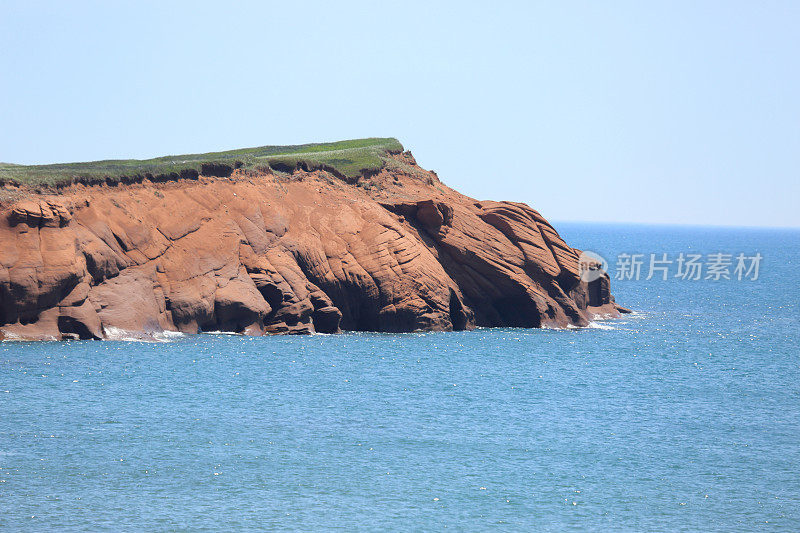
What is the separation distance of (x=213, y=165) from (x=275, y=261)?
1105 centimetres

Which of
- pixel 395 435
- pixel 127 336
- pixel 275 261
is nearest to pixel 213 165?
pixel 275 261

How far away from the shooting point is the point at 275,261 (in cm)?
6800

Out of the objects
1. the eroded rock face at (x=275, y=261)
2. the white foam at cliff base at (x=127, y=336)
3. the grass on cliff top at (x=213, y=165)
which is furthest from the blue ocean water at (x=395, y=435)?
the grass on cliff top at (x=213, y=165)

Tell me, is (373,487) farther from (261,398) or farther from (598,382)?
(598,382)

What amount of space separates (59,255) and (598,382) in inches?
1277

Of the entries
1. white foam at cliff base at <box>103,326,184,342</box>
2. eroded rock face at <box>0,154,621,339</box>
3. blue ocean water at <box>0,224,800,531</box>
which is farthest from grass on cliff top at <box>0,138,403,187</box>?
blue ocean water at <box>0,224,800,531</box>

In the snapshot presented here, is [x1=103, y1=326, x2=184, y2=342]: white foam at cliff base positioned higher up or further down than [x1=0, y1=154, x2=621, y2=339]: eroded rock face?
further down

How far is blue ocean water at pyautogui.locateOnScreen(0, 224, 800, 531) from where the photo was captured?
3291cm

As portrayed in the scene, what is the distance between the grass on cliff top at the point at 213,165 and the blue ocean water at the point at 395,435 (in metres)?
14.6

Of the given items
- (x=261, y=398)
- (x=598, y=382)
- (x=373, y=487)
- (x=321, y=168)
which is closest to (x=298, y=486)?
(x=373, y=487)

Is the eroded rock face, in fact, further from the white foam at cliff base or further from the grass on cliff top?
the grass on cliff top

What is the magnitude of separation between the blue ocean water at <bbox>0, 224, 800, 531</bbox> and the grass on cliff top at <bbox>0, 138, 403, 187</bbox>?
1458 cm

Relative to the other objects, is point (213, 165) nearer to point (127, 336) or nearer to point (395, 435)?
point (127, 336)

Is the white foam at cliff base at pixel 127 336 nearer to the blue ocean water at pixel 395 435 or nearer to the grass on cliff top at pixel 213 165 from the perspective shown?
the blue ocean water at pixel 395 435
